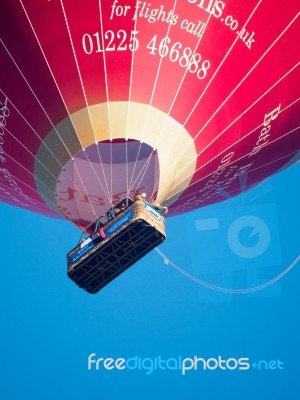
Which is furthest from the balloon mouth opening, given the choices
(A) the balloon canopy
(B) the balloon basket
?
(B) the balloon basket

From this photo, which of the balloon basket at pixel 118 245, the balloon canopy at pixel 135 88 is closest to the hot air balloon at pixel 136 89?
the balloon canopy at pixel 135 88

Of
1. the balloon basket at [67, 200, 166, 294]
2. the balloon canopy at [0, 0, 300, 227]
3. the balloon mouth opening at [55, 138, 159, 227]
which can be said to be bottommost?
the balloon basket at [67, 200, 166, 294]

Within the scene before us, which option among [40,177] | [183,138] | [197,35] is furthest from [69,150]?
[197,35]

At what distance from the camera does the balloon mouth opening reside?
8.72 metres

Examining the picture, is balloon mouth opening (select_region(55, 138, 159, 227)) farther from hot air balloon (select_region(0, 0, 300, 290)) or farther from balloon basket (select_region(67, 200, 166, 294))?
balloon basket (select_region(67, 200, 166, 294))

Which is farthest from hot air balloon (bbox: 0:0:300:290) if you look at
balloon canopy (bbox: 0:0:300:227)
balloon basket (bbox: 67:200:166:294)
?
balloon basket (bbox: 67:200:166:294)

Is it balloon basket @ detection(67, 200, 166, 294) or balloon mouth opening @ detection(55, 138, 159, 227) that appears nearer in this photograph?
balloon basket @ detection(67, 200, 166, 294)

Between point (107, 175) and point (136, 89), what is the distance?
1.09 m

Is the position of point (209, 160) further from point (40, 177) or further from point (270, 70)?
point (40, 177)

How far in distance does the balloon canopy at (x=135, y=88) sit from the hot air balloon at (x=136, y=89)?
0.01 meters

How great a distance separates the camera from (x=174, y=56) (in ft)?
27.8

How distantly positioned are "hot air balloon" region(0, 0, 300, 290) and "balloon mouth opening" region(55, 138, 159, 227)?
1cm

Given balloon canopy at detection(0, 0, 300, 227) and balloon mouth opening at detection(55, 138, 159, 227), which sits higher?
balloon canopy at detection(0, 0, 300, 227)

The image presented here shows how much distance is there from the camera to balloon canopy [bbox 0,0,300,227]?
823 centimetres
